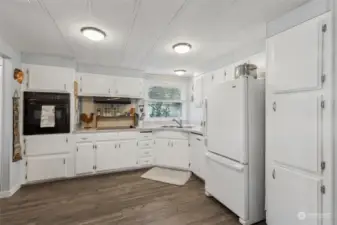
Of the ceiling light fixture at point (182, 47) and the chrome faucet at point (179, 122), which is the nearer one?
the ceiling light fixture at point (182, 47)

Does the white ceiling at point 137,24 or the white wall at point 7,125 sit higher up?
the white ceiling at point 137,24

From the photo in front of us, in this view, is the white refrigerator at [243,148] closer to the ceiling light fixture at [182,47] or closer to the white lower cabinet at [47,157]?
the ceiling light fixture at [182,47]

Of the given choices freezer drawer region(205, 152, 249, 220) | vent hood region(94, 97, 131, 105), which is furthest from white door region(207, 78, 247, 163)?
vent hood region(94, 97, 131, 105)

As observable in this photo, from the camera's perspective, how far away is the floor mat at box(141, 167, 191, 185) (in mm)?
3418

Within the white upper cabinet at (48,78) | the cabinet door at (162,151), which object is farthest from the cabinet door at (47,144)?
the cabinet door at (162,151)

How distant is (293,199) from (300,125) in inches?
27.9

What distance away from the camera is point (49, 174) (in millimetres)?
3289

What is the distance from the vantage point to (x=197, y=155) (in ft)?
11.6

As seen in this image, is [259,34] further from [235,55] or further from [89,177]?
[89,177]

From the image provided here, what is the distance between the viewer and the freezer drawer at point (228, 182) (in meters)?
2.09

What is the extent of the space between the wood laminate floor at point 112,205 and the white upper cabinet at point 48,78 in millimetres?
1723

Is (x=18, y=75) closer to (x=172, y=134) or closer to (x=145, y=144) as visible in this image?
(x=145, y=144)

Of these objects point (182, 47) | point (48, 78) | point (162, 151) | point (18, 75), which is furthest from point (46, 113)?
point (182, 47)

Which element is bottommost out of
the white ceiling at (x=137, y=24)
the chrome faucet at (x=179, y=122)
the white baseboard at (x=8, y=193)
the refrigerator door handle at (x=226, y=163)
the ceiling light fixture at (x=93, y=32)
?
the white baseboard at (x=8, y=193)
